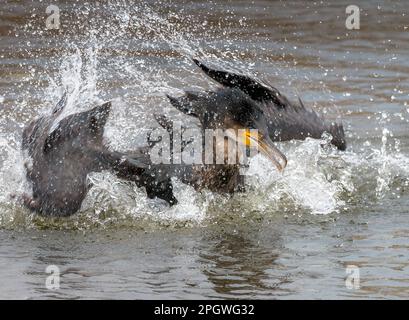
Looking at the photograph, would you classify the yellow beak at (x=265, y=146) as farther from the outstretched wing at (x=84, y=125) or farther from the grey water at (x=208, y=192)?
the outstretched wing at (x=84, y=125)

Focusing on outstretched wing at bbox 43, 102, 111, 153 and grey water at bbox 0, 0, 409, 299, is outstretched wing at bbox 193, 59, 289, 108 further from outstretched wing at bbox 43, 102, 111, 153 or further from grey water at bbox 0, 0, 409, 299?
outstretched wing at bbox 43, 102, 111, 153

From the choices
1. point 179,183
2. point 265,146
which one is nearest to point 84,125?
point 179,183

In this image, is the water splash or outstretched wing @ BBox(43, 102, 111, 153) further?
the water splash

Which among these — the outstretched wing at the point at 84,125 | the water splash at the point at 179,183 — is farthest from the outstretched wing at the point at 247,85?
the outstretched wing at the point at 84,125

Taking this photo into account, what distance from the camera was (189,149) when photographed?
24.6 ft

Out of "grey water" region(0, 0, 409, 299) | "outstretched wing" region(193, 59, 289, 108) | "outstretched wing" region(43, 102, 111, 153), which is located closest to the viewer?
"grey water" region(0, 0, 409, 299)

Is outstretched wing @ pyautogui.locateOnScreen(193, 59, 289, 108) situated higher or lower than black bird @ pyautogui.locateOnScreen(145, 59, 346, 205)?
higher

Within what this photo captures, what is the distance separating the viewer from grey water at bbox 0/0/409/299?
587 cm

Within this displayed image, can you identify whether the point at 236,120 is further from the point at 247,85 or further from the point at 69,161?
the point at 69,161

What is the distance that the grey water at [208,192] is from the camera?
5.87 metres

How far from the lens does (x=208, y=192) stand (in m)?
7.37

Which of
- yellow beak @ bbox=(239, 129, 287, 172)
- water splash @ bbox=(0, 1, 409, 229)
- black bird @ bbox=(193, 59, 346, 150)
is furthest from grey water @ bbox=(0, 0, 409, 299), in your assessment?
yellow beak @ bbox=(239, 129, 287, 172)
